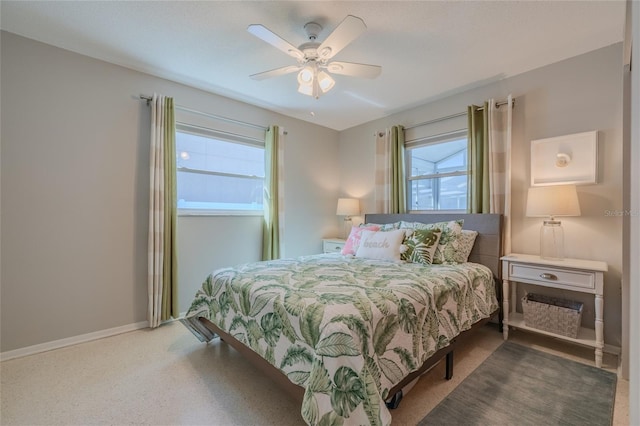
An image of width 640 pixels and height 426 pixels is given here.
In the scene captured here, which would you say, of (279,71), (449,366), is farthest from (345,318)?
(279,71)

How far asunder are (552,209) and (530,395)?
1.44m

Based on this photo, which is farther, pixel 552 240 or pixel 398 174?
pixel 398 174

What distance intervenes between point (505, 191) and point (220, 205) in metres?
3.24

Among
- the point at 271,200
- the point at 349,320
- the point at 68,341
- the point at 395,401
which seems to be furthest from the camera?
the point at 271,200

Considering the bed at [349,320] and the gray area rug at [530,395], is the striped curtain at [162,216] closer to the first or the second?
the bed at [349,320]

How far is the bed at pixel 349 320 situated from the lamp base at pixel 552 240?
36cm

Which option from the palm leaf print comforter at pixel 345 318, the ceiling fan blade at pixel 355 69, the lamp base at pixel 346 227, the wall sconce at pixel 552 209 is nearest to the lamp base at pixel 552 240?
the wall sconce at pixel 552 209

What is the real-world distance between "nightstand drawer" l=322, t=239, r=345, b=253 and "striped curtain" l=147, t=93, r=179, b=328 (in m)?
2.16

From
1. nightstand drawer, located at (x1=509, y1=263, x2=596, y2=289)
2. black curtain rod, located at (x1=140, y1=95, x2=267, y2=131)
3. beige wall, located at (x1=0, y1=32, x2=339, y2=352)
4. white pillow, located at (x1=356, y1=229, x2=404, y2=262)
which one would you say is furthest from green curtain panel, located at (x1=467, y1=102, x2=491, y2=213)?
beige wall, located at (x1=0, y1=32, x2=339, y2=352)

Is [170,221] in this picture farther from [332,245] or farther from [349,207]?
[349,207]

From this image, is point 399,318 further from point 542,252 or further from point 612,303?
point 612,303

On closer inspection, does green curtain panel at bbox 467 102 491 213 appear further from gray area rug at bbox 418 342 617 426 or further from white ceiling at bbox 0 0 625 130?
gray area rug at bbox 418 342 617 426

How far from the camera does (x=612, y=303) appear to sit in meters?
2.32

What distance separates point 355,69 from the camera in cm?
223
